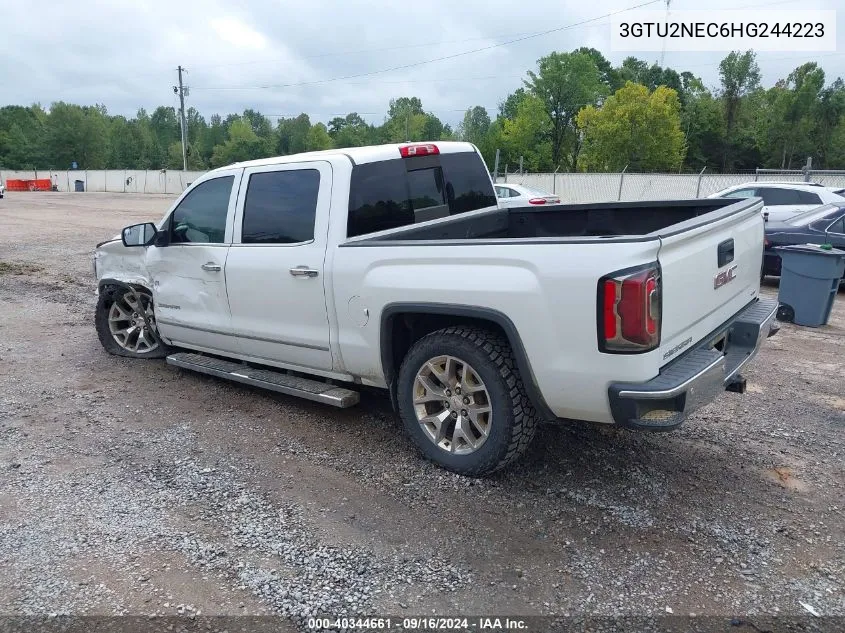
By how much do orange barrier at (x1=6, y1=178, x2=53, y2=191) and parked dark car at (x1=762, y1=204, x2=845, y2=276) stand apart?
70163 millimetres

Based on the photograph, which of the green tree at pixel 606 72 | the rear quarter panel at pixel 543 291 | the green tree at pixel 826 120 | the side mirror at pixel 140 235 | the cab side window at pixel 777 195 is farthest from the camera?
the green tree at pixel 606 72

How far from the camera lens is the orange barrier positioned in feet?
216

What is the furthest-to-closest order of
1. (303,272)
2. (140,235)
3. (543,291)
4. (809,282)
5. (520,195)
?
(520,195) → (809,282) → (140,235) → (303,272) → (543,291)

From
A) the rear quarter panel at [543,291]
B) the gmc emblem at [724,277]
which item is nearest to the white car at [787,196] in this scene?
the gmc emblem at [724,277]

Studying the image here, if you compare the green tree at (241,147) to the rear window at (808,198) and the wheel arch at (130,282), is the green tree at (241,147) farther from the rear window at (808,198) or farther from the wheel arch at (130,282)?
the wheel arch at (130,282)

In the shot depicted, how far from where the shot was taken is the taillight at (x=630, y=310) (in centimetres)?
316

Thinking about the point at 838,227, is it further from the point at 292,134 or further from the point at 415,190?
the point at 292,134

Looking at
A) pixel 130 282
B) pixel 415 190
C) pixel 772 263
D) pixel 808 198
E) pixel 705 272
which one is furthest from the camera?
pixel 808 198

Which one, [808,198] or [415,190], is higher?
[415,190]

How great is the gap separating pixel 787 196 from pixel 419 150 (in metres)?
10.8

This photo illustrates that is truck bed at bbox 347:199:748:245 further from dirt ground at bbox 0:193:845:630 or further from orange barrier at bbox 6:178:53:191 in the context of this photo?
orange barrier at bbox 6:178:53:191

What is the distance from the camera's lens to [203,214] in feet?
17.8

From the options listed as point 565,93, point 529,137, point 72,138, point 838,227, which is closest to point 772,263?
point 838,227

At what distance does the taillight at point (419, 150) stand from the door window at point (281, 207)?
672 millimetres
